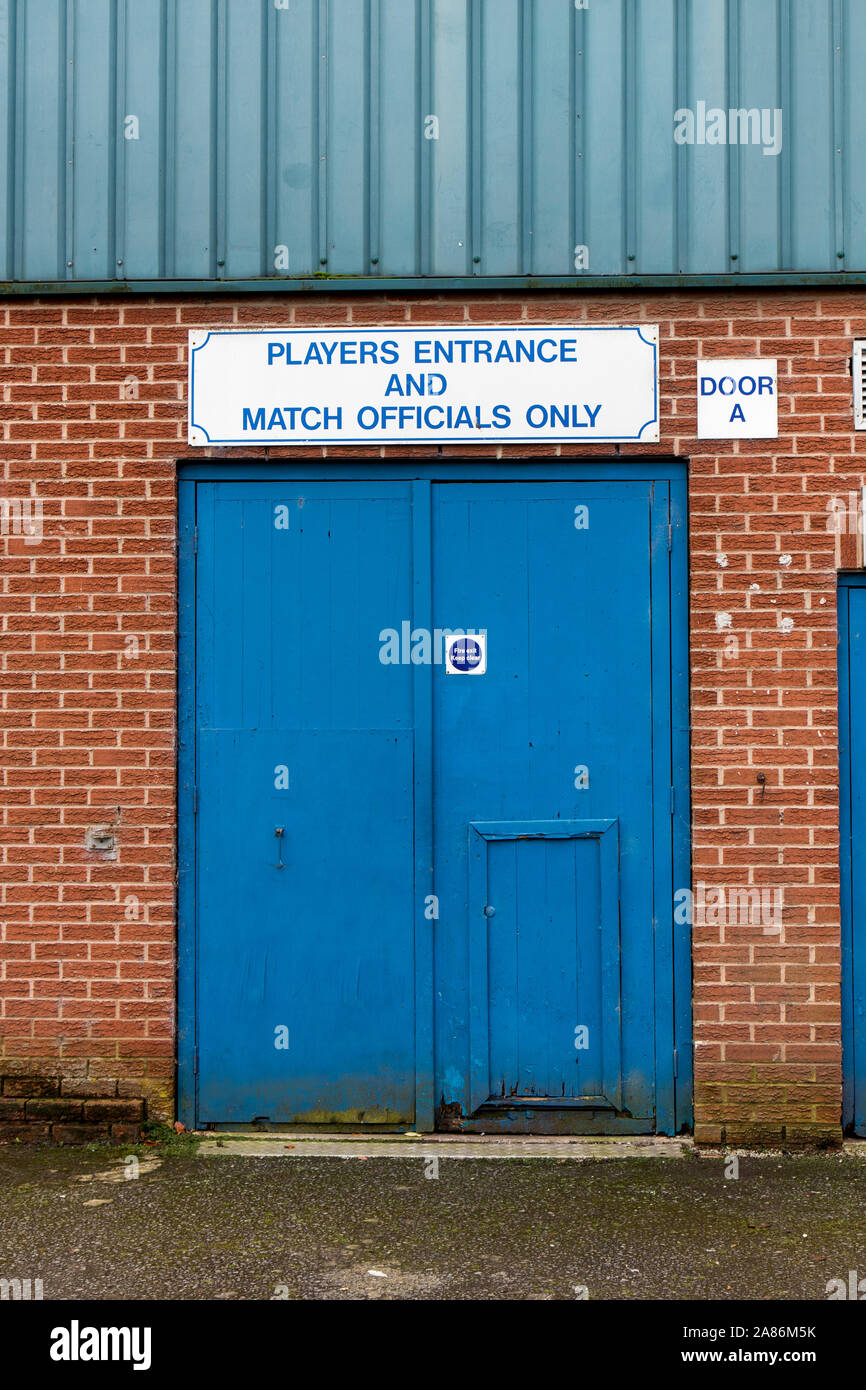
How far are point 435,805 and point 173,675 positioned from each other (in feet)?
4.10

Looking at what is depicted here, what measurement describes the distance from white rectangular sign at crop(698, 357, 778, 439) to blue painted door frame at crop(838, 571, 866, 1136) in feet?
2.46

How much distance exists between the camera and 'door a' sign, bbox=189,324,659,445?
215 inches

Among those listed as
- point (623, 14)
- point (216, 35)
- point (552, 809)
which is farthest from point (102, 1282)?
point (623, 14)

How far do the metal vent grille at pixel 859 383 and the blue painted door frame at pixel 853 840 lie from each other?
65cm

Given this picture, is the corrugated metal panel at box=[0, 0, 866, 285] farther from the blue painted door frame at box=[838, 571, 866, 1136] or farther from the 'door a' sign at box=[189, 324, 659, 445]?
the blue painted door frame at box=[838, 571, 866, 1136]

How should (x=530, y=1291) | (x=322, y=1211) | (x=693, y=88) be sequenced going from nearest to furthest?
(x=530, y=1291) < (x=322, y=1211) < (x=693, y=88)

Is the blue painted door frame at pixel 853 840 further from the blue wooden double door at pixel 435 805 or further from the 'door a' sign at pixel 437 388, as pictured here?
the 'door a' sign at pixel 437 388

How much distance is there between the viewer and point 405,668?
5.54 metres

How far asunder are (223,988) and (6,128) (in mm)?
3813

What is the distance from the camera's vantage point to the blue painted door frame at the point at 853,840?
17.9 ft

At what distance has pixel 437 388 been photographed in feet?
18.0

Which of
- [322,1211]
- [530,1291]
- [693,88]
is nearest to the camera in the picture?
[530,1291]

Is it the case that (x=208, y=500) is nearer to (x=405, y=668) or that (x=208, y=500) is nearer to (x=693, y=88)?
(x=405, y=668)

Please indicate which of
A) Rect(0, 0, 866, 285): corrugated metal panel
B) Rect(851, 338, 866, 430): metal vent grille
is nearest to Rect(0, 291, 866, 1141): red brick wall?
Rect(851, 338, 866, 430): metal vent grille
